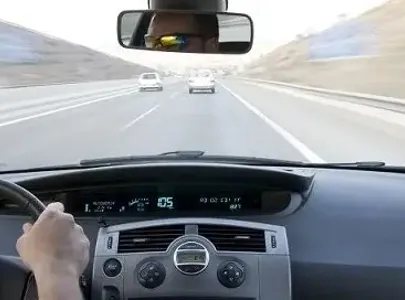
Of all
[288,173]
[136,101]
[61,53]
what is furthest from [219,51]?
[136,101]

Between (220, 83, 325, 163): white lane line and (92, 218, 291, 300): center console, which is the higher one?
(92, 218, 291, 300): center console

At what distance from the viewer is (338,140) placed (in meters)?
10.5

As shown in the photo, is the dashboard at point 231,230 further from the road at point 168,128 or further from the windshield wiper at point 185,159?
the road at point 168,128

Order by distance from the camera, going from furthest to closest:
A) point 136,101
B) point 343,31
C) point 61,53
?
point 136,101 < point 343,31 < point 61,53

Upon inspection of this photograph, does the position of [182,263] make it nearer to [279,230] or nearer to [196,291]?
[196,291]

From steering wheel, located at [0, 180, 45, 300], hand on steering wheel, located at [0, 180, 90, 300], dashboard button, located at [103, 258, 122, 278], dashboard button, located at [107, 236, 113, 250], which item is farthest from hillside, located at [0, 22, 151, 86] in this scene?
hand on steering wheel, located at [0, 180, 90, 300]

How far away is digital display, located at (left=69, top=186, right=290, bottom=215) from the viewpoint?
14.9 ft

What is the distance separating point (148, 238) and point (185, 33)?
1308 mm

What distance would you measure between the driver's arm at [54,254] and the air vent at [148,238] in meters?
1.38

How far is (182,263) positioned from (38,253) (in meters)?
1.39

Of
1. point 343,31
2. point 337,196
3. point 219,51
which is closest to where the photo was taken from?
point 337,196

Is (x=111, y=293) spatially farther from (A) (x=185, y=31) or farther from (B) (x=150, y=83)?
(B) (x=150, y=83)

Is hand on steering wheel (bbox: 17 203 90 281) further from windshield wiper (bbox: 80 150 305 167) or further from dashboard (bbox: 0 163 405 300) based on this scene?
windshield wiper (bbox: 80 150 305 167)

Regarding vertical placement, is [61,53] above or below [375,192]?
above
